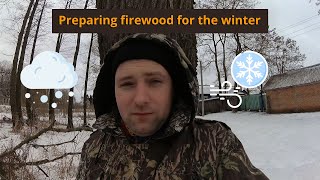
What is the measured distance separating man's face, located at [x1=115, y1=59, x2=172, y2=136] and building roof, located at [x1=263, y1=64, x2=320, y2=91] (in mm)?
24971

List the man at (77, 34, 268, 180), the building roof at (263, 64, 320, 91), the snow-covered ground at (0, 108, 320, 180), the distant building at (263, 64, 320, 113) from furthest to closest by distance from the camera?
the building roof at (263, 64, 320, 91) → the distant building at (263, 64, 320, 113) → the snow-covered ground at (0, 108, 320, 180) → the man at (77, 34, 268, 180)

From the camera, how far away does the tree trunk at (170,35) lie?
2531 mm

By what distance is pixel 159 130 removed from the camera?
4.31 feet

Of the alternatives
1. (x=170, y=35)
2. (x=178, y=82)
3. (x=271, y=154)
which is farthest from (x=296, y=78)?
(x=178, y=82)

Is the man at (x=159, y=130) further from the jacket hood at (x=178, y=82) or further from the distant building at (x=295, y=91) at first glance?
the distant building at (x=295, y=91)

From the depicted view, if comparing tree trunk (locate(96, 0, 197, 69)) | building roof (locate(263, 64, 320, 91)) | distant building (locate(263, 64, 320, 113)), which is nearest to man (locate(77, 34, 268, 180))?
tree trunk (locate(96, 0, 197, 69))

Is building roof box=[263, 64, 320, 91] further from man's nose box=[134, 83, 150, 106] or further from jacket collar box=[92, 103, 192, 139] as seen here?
man's nose box=[134, 83, 150, 106]

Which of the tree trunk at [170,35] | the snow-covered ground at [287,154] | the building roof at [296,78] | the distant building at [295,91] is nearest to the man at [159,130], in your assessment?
the tree trunk at [170,35]

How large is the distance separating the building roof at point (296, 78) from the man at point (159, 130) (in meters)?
24.9

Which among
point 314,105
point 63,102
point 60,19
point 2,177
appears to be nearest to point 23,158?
point 2,177

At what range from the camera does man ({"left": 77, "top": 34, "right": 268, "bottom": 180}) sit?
1.21 m

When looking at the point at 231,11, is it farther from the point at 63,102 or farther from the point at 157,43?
the point at 63,102

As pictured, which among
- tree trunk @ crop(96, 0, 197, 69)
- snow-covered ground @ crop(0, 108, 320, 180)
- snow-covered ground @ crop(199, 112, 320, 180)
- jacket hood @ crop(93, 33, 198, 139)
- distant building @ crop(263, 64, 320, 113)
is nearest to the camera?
jacket hood @ crop(93, 33, 198, 139)

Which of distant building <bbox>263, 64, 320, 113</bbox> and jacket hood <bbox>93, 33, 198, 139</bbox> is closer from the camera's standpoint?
jacket hood <bbox>93, 33, 198, 139</bbox>
